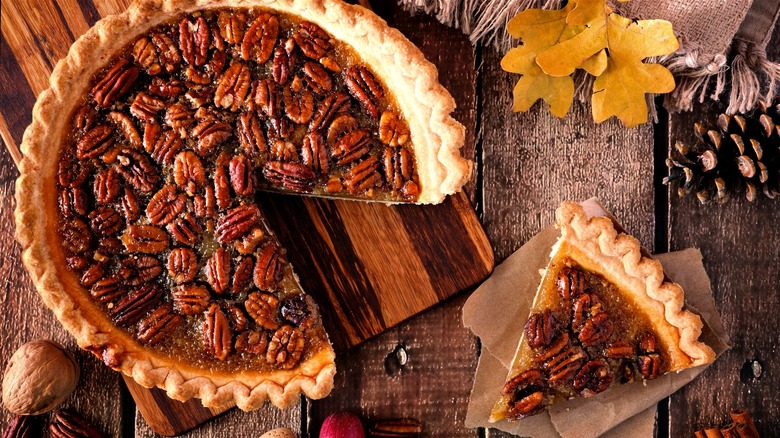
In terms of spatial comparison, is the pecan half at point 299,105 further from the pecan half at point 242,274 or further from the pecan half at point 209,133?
the pecan half at point 242,274

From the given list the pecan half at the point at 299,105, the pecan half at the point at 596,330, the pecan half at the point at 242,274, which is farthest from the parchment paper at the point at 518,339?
the pecan half at the point at 299,105

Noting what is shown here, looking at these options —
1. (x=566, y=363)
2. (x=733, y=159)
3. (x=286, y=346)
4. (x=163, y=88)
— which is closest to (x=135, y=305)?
(x=286, y=346)

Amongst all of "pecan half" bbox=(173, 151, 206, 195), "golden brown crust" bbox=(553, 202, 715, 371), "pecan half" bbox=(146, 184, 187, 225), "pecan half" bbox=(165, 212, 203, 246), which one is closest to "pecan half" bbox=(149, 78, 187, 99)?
"pecan half" bbox=(173, 151, 206, 195)

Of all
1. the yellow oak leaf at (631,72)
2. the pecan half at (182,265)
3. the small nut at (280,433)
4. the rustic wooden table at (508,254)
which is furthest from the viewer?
the rustic wooden table at (508,254)

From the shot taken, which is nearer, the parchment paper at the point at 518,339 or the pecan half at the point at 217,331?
the pecan half at the point at 217,331

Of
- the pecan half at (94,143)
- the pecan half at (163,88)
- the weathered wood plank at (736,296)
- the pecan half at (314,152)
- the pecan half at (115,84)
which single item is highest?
the pecan half at (115,84)

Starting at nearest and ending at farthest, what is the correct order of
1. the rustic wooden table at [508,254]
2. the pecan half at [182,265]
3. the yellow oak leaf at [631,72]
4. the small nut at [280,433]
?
the yellow oak leaf at [631,72] < the pecan half at [182,265] < the small nut at [280,433] < the rustic wooden table at [508,254]
